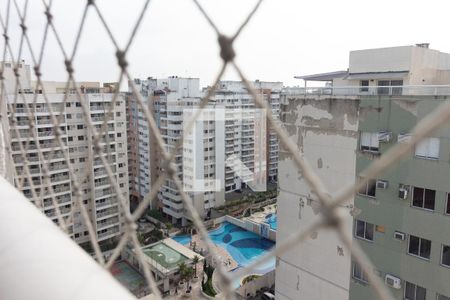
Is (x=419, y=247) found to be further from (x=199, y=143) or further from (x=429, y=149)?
(x=199, y=143)

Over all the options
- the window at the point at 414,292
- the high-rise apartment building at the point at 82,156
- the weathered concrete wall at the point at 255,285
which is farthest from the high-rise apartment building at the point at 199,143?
the window at the point at 414,292

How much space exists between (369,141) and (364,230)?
1.93 ft

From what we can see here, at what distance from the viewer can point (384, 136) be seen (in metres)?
2.38

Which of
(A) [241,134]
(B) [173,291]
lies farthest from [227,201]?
(B) [173,291]

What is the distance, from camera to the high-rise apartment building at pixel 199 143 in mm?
8445

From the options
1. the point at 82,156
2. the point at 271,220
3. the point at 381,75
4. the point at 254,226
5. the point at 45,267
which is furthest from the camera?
the point at 271,220

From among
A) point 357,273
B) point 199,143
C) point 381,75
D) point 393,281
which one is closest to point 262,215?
point 199,143

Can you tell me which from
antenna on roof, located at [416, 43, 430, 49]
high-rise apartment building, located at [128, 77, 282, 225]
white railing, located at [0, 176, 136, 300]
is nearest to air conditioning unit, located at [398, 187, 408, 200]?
antenna on roof, located at [416, 43, 430, 49]

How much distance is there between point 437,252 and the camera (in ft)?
7.31

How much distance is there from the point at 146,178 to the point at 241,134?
8.23 ft

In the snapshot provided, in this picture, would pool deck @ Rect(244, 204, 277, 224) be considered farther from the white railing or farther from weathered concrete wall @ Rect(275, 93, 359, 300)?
the white railing

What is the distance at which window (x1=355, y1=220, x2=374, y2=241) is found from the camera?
2578 mm

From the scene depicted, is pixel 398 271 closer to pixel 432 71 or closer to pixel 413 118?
pixel 413 118

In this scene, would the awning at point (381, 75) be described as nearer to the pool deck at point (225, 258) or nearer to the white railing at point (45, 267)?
the white railing at point (45, 267)
